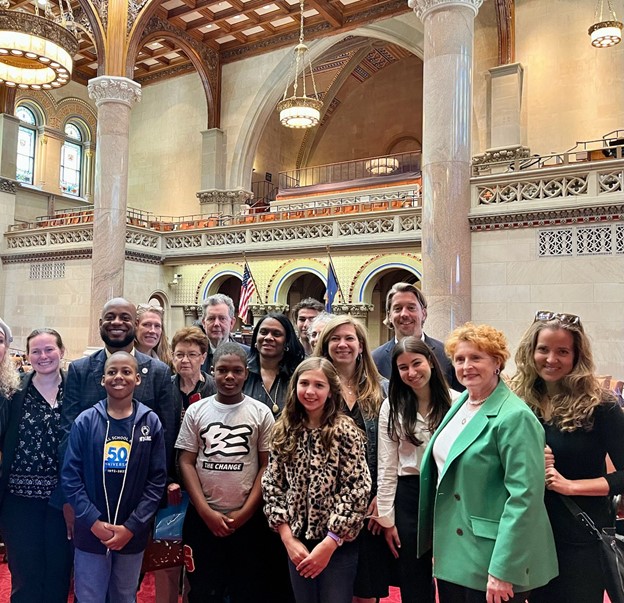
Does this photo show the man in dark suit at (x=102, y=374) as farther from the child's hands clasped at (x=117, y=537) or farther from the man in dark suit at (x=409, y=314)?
the man in dark suit at (x=409, y=314)

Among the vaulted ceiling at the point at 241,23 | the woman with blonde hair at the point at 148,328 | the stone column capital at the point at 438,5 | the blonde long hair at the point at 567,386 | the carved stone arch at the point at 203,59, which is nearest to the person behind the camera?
the blonde long hair at the point at 567,386

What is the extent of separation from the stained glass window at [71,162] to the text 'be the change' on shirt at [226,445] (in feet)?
70.0

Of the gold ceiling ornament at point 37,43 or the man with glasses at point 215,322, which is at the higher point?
the gold ceiling ornament at point 37,43

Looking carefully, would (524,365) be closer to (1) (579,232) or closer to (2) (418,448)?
(2) (418,448)

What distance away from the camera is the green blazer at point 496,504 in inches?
73.5

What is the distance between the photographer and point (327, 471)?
2.38m

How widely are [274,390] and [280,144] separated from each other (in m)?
20.8

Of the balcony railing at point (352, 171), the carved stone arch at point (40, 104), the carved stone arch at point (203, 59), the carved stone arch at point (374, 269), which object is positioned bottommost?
the carved stone arch at point (374, 269)

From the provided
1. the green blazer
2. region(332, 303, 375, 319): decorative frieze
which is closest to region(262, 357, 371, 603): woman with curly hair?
the green blazer

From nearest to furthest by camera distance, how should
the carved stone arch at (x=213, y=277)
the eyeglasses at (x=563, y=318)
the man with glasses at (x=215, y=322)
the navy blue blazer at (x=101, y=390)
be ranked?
the eyeglasses at (x=563, y=318) → the navy blue blazer at (x=101, y=390) → the man with glasses at (x=215, y=322) → the carved stone arch at (x=213, y=277)

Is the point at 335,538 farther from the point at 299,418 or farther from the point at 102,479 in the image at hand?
the point at 102,479

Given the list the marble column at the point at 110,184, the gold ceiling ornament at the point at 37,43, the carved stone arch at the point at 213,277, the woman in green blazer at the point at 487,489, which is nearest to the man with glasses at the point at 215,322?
the woman in green blazer at the point at 487,489

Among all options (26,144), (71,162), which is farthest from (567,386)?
(71,162)

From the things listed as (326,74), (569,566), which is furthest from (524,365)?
(326,74)
